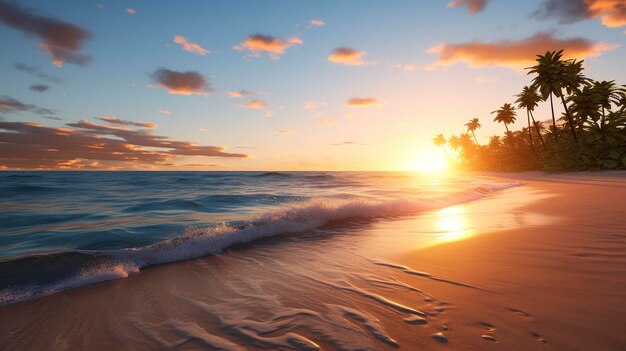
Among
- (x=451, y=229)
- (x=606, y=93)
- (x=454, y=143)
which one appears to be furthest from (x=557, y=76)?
(x=454, y=143)

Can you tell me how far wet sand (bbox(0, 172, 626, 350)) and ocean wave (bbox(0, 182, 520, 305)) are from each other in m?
0.34

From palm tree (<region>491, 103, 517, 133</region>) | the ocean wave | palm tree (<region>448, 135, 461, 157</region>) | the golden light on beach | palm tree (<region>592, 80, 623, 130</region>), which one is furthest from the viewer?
palm tree (<region>448, 135, 461, 157</region>)

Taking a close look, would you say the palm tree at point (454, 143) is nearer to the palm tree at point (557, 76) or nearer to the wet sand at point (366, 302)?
the palm tree at point (557, 76)

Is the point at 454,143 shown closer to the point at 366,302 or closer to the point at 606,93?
the point at 606,93

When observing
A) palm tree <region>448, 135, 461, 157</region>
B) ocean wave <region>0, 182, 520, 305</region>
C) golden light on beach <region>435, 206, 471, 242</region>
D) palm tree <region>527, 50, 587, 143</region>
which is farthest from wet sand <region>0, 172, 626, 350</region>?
palm tree <region>448, 135, 461, 157</region>

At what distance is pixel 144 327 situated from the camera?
298 centimetres

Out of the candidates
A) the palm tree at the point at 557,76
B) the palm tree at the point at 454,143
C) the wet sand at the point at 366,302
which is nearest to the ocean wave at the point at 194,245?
the wet sand at the point at 366,302

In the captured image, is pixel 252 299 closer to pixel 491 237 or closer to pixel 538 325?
pixel 538 325

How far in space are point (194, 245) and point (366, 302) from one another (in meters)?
4.19

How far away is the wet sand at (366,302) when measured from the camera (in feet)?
8.17

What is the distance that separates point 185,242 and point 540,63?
163ft

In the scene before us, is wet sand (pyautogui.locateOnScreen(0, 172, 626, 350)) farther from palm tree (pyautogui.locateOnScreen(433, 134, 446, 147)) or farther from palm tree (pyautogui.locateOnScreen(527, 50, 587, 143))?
palm tree (pyautogui.locateOnScreen(433, 134, 446, 147))

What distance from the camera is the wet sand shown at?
2490 mm

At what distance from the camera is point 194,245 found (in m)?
6.15
